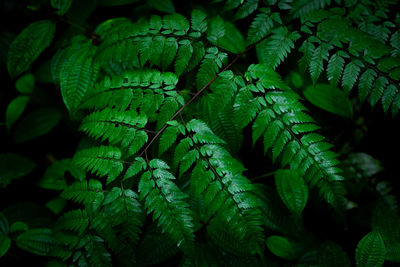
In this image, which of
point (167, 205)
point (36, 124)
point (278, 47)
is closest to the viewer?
point (167, 205)

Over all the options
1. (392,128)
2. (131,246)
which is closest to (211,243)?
(131,246)

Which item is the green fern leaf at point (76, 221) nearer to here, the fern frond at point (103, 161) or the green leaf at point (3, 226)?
the fern frond at point (103, 161)

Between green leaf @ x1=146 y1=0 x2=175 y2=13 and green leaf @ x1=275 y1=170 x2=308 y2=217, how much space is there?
5.39ft

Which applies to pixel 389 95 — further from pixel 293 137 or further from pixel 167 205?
pixel 167 205

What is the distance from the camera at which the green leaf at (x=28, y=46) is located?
2.05 meters

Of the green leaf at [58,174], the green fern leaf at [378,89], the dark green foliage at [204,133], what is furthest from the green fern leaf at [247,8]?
the green leaf at [58,174]

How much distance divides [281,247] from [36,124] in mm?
2462

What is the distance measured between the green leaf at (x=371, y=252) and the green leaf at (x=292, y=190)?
1.39ft

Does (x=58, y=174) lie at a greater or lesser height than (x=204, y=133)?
lesser

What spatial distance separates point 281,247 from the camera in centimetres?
206

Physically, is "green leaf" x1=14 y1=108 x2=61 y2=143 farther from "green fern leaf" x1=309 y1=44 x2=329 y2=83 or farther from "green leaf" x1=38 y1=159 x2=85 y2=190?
"green fern leaf" x1=309 y1=44 x2=329 y2=83

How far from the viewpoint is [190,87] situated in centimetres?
214

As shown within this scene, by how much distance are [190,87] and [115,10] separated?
4.43 feet

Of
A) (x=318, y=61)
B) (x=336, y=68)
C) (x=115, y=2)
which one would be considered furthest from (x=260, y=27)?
(x=115, y=2)
